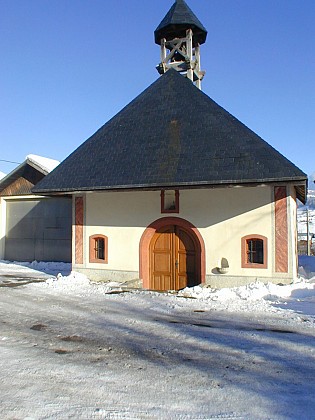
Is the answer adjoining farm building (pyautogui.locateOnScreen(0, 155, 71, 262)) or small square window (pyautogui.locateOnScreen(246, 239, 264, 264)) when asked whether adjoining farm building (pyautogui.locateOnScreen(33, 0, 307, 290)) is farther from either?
adjoining farm building (pyautogui.locateOnScreen(0, 155, 71, 262))

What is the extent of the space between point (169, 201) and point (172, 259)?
1893 mm

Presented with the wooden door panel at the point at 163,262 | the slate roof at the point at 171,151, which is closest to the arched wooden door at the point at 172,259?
the wooden door panel at the point at 163,262

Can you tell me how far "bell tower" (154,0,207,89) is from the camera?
16.5 m

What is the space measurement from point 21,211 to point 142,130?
9.55 meters

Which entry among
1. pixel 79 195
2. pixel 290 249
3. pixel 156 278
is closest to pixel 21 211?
pixel 79 195

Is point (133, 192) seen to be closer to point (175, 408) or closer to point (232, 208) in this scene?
point (232, 208)

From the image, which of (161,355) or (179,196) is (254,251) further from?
(161,355)

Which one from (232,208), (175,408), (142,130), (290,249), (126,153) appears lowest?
(175,408)

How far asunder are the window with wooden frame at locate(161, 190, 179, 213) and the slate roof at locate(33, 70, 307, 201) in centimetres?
101

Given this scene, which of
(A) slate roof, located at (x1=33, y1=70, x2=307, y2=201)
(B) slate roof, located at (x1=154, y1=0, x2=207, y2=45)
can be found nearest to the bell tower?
(B) slate roof, located at (x1=154, y1=0, x2=207, y2=45)

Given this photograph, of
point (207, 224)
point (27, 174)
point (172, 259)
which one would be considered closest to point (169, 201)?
point (207, 224)

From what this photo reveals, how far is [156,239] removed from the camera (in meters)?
12.7

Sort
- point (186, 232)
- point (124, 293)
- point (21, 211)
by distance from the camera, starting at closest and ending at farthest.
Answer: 1. point (124, 293)
2. point (186, 232)
3. point (21, 211)

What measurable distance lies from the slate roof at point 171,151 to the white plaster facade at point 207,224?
98cm
